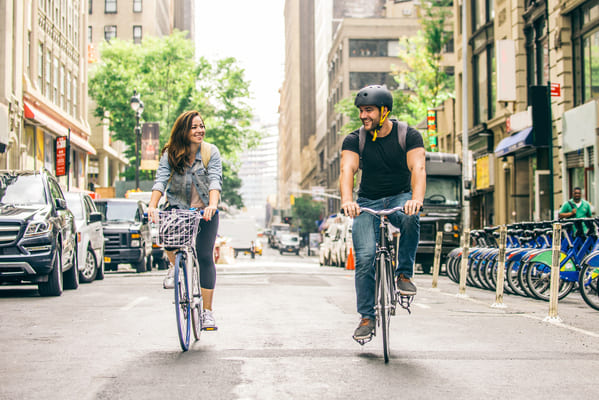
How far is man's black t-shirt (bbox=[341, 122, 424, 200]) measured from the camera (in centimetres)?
667

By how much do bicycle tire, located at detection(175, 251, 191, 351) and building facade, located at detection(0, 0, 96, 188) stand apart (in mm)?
24403

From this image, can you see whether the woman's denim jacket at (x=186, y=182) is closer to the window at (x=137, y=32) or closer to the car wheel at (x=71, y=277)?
the car wheel at (x=71, y=277)

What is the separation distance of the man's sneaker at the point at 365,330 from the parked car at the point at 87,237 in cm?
958

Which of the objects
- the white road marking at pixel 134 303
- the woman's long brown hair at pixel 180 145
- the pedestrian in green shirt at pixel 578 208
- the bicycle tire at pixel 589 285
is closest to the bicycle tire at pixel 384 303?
the woman's long brown hair at pixel 180 145

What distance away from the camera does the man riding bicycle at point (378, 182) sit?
21.3 feet

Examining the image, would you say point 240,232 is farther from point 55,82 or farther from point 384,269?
point 384,269

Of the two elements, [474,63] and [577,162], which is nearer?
[577,162]

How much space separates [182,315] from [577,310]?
6518mm

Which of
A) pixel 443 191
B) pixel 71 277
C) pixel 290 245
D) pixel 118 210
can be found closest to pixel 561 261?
pixel 71 277

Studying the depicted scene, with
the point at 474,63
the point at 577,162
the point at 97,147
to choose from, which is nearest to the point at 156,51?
the point at 97,147

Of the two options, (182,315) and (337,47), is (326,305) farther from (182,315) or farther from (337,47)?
(337,47)

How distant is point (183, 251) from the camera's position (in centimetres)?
679

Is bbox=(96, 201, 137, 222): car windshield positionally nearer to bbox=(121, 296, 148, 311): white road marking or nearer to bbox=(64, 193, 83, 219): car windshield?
bbox=(64, 193, 83, 219): car windshield

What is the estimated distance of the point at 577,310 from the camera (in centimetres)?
1137
